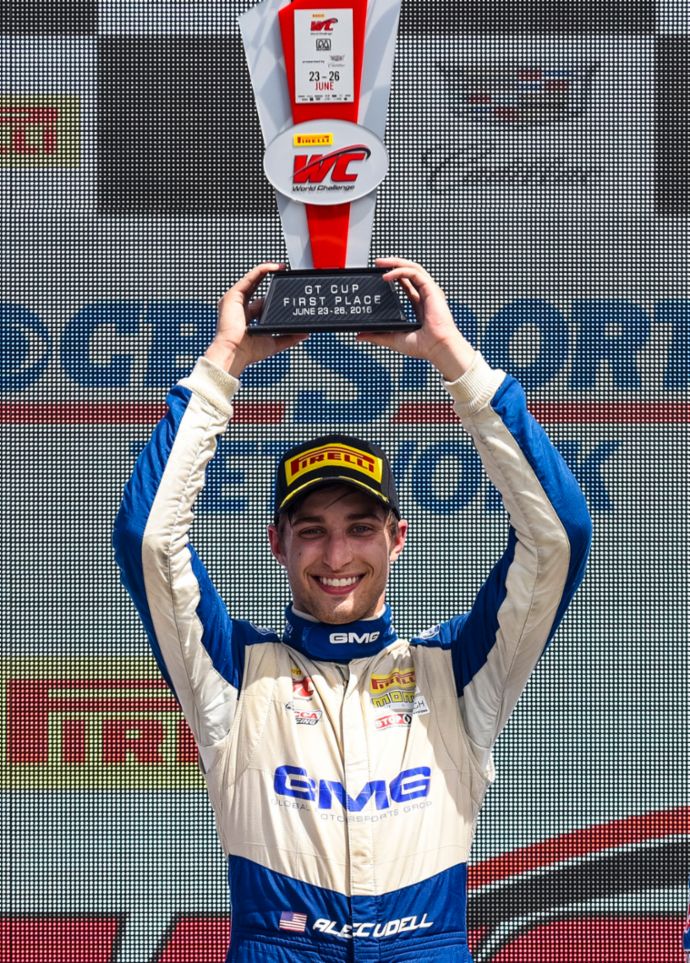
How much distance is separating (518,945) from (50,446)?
1659 mm

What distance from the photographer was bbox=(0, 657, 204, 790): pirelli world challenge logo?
3.37 metres

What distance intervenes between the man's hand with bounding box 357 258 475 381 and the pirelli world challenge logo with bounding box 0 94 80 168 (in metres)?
1.56

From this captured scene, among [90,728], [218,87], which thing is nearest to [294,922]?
[90,728]

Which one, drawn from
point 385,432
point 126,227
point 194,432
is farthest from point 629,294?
point 194,432

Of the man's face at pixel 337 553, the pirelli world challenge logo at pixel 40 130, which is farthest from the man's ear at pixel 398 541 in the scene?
the pirelli world challenge logo at pixel 40 130

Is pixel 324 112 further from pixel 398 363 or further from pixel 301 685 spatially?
pixel 398 363

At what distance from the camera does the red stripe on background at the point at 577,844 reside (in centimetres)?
334

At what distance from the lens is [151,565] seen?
1939 millimetres

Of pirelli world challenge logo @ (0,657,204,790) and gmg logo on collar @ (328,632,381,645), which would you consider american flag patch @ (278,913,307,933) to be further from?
pirelli world challenge logo @ (0,657,204,790)

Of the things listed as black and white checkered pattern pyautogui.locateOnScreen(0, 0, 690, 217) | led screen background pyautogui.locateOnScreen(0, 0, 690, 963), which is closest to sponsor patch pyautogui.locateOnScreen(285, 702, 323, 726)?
led screen background pyautogui.locateOnScreen(0, 0, 690, 963)

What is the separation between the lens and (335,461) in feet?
6.78

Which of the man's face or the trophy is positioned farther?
the trophy

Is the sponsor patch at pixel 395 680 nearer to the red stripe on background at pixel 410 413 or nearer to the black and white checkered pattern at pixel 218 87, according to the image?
the red stripe on background at pixel 410 413

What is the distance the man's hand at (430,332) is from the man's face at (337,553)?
232 mm
